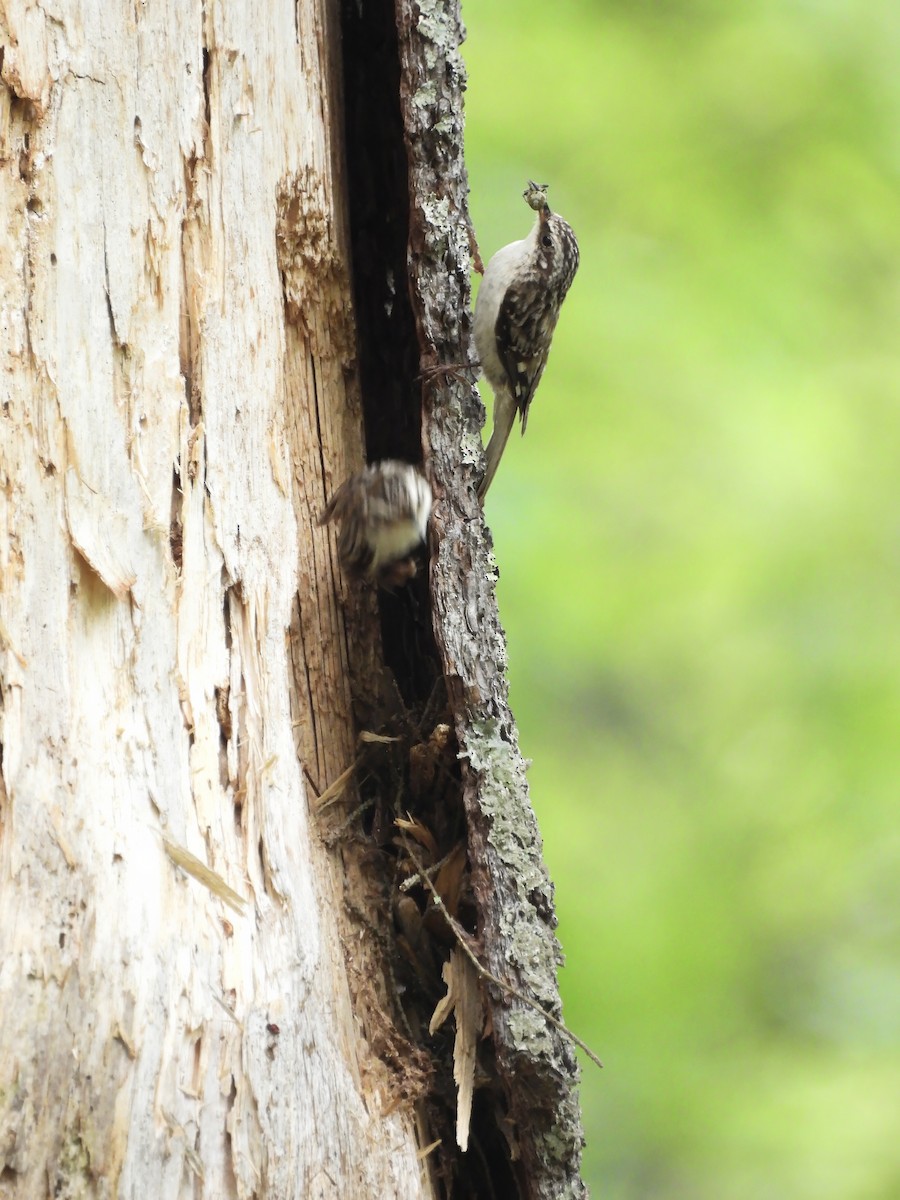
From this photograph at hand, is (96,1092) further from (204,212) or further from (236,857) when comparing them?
(204,212)

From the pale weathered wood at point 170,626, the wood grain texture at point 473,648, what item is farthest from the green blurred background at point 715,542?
the pale weathered wood at point 170,626

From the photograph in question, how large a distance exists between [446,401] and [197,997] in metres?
1.08

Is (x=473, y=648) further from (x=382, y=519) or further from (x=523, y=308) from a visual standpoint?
(x=523, y=308)

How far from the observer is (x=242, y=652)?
1827mm

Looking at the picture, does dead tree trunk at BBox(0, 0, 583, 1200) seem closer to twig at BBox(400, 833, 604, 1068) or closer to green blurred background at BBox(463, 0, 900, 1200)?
twig at BBox(400, 833, 604, 1068)

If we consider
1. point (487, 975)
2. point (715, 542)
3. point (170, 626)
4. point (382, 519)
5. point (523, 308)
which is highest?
point (523, 308)

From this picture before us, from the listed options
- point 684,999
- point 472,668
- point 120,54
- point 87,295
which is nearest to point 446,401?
point 472,668

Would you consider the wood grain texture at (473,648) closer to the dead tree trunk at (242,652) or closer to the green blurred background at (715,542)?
the dead tree trunk at (242,652)

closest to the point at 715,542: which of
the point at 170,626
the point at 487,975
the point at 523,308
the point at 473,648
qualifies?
the point at 523,308

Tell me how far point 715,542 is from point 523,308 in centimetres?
99

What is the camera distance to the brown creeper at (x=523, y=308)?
335 cm

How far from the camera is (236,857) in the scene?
1.72 m

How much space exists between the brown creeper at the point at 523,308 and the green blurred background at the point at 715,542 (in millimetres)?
248

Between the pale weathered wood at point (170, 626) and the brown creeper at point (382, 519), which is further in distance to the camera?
the brown creeper at point (382, 519)
